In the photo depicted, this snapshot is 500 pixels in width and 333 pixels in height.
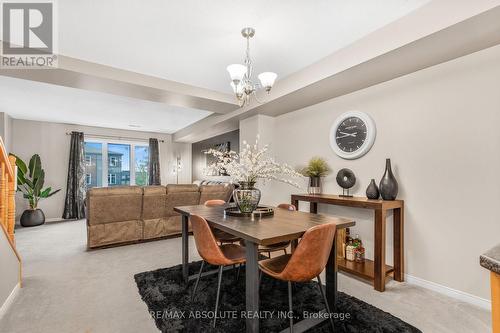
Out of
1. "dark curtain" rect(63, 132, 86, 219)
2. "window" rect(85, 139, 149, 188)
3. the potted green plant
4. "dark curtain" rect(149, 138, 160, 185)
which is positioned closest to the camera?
the potted green plant

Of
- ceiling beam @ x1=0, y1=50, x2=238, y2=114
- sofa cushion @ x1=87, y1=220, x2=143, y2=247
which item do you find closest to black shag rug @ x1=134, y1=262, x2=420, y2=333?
sofa cushion @ x1=87, y1=220, x2=143, y2=247

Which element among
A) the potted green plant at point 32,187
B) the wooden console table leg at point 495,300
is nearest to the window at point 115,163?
the potted green plant at point 32,187

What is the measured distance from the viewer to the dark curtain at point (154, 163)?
25.1ft

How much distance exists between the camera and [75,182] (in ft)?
21.1

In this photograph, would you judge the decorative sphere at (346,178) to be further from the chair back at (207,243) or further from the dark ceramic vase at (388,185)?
the chair back at (207,243)

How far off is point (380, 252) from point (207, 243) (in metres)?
1.73

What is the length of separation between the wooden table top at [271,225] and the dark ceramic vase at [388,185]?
0.93 m

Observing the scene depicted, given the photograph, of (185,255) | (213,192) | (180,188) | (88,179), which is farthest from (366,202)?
(88,179)

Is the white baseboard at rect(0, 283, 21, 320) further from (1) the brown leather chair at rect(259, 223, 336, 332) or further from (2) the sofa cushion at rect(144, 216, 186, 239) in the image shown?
(1) the brown leather chair at rect(259, 223, 336, 332)

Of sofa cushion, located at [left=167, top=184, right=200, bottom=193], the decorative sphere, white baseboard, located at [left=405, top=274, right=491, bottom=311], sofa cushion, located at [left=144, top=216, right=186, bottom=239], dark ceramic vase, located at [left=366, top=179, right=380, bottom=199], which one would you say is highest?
the decorative sphere

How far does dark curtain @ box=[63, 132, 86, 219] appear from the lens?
6.29m

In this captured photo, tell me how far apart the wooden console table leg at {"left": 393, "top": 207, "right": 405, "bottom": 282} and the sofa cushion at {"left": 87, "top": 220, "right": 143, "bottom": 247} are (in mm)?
3673

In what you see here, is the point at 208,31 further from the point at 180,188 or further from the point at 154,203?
the point at 154,203

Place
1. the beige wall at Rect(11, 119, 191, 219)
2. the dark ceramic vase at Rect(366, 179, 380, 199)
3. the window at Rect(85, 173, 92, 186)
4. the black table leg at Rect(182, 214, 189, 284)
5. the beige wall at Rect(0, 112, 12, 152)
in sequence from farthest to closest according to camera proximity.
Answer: the window at Rect(85, 173, 92, 186) → the beige wall at Rect(11, 119, 191, 219) → the beige wall at Rect(0, 112, 12, 152) → the dark ceramic vase at Rect(366, 179, 380, 199) → the black table leg at Rect(182, 214, 189, 284)
